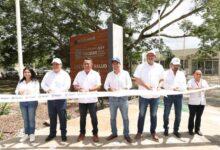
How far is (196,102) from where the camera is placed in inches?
327

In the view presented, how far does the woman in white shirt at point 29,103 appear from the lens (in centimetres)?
788

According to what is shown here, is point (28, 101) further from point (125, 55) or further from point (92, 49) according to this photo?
point (125, 55)

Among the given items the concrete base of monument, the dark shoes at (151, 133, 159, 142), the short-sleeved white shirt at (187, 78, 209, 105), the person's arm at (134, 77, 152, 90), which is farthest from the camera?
the short-sleeved white shirt at (187, 78, 209, 105)

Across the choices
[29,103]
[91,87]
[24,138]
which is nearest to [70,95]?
[91,87]

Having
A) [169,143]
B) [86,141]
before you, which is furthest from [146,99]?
[86,141]

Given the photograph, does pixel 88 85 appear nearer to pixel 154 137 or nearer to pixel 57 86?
pixel 57 86

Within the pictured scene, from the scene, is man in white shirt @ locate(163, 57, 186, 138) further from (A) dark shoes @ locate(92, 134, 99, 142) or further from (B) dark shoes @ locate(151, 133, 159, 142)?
(A) dark shoes @ locate(92, 134, 99, 142)

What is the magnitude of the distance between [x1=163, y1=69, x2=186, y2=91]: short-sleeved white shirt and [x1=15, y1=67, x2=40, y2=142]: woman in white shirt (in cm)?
283

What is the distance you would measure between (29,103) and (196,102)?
3.63 metres

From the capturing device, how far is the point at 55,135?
820 centimetres

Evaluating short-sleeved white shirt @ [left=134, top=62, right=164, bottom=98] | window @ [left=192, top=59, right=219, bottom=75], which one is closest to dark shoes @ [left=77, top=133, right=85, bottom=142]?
short-sleeved white shirt @ [left=134, top=62, right=164, bottom=98]

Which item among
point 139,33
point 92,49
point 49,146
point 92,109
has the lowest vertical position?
point 49,146

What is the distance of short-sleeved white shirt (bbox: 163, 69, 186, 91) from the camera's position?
8250mm

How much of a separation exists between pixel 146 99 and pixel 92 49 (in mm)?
6322
